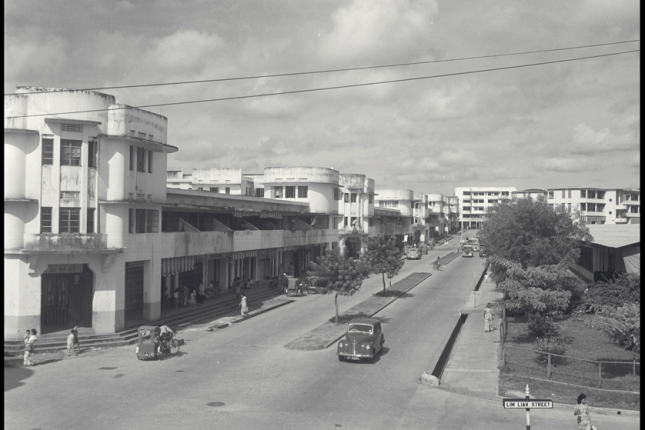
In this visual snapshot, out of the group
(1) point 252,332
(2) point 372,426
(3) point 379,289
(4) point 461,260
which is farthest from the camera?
(4) point 461,260

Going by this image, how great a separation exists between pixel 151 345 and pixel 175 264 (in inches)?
403

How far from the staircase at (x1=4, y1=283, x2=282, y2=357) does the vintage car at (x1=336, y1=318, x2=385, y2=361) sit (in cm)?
1068

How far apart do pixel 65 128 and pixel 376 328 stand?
692 inches

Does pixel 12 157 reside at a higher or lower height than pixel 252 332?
higher

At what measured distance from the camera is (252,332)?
31641mm

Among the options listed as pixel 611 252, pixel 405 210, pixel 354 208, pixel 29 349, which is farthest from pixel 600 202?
pixel 29 349

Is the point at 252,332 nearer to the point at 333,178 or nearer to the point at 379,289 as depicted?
the point at 379,289

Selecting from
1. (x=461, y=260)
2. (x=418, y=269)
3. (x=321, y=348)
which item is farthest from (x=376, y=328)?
(x=461, y=260)

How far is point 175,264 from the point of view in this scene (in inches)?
1357

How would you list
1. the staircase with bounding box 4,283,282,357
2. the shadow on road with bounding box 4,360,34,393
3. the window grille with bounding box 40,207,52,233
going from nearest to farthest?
the shadow on road with bounding box 4,360,34,393 < the staircase with bounding box 4,283,282,357 < the window grille with bounding box 40,207,52,233

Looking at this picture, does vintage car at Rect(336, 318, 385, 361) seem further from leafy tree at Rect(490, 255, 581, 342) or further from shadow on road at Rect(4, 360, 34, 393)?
shadow on road at Rect(4, 360, 34, 393)

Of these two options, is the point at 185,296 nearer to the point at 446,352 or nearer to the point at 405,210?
the point at 446,352

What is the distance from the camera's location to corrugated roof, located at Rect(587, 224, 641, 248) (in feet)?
124

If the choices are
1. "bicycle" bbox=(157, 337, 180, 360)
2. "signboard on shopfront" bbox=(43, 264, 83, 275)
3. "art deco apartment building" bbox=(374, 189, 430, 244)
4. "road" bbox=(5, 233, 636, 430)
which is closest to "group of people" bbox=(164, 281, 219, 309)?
"road" bbox=(5, 233, 636, 430)
